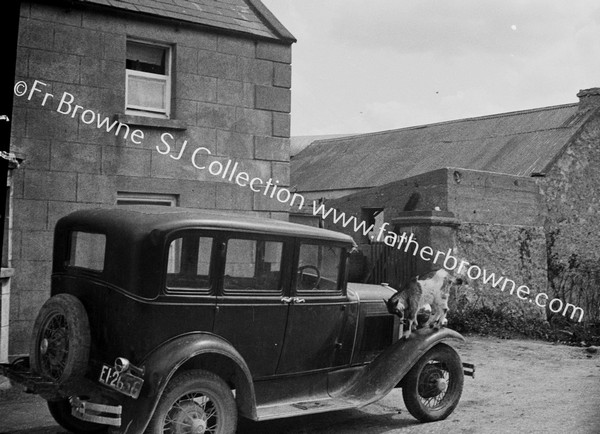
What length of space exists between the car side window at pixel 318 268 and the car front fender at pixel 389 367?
858mm

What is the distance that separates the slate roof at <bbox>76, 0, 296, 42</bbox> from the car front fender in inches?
222

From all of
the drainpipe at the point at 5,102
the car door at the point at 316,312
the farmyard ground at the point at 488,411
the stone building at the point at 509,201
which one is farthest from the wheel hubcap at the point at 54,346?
the stone building at the point at 509,201

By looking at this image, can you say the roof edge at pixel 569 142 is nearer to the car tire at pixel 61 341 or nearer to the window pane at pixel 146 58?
the window pane at pixel 146 58

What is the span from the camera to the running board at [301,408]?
5.37m

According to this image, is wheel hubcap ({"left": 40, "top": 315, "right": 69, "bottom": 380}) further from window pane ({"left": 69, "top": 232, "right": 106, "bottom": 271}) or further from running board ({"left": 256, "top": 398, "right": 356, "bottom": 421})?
running board ({"left": 256, "top": 398, "right": 356, "bottom": 421})

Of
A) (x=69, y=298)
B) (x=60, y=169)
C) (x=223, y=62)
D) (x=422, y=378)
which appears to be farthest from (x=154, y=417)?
(x=223, y=62)

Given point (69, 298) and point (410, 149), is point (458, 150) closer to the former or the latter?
point (410, 149)

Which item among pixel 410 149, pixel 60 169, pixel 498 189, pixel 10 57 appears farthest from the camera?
pixel 410 149

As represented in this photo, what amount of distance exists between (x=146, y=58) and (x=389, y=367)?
5772mm

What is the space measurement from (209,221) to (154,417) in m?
1.50

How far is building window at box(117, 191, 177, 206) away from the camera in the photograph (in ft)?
30.2

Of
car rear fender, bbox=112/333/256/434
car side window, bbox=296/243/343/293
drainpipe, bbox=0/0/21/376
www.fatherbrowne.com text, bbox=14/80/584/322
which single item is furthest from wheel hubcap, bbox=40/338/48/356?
www.fatherbrowne.com text, bbox=14/80/584/322

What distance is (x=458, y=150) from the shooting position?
25.4 m

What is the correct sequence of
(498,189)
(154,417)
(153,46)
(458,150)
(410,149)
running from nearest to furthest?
1. (154,417)
2. (153,46)
3. (498,189)
4. (458,150)
5. (410,149)
